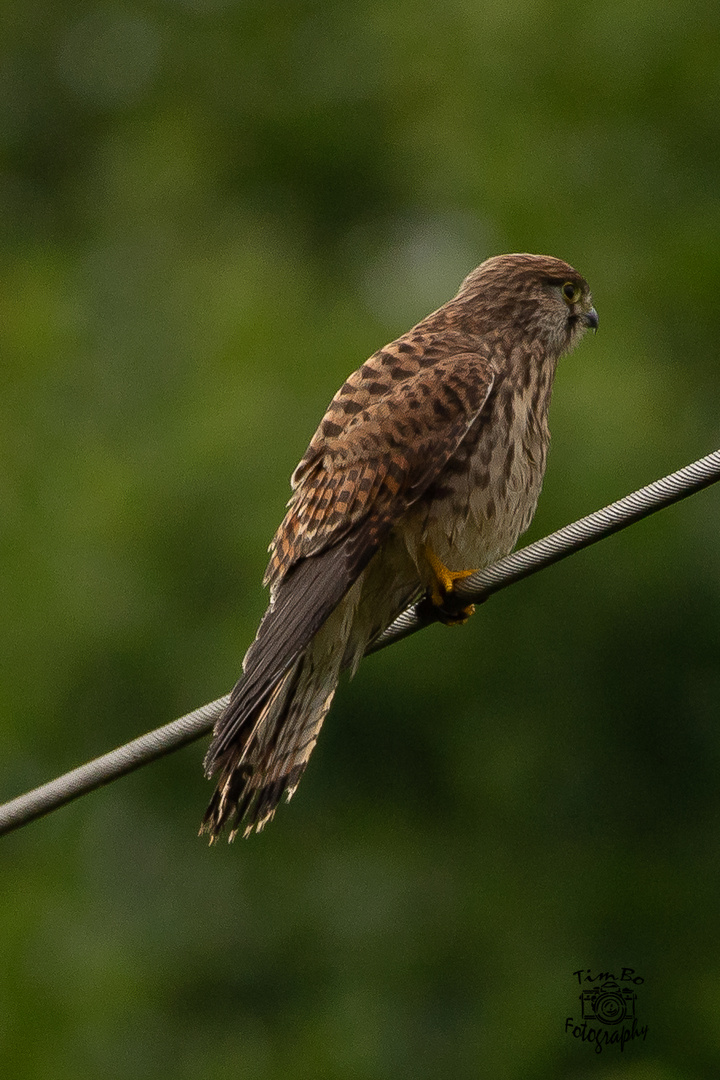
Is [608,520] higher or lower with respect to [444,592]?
lower

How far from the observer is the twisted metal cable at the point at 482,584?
8.93 feet

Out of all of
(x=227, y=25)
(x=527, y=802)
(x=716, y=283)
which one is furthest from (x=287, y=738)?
(x=227, y=25)

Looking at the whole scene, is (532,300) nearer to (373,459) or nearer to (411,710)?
(373,459)

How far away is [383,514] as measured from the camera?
11.9ft

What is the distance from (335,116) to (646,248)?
10.1 feet

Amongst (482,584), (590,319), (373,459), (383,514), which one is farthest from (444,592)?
(590,319)

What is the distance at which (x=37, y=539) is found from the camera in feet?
24.4

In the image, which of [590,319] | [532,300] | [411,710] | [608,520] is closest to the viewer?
[608,520]

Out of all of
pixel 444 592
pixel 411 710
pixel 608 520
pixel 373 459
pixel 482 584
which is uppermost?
pixel 411 710

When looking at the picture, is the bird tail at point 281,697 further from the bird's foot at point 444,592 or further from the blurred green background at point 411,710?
the blurred green background at point 411,710

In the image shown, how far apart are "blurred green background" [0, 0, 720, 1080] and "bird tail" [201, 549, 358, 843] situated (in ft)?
7.58

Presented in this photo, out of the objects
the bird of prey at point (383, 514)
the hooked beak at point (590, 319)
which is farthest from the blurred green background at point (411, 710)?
the bird of prey at point (383, 514)

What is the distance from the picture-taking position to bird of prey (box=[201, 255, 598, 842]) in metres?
3.54

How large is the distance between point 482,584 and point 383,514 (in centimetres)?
48
